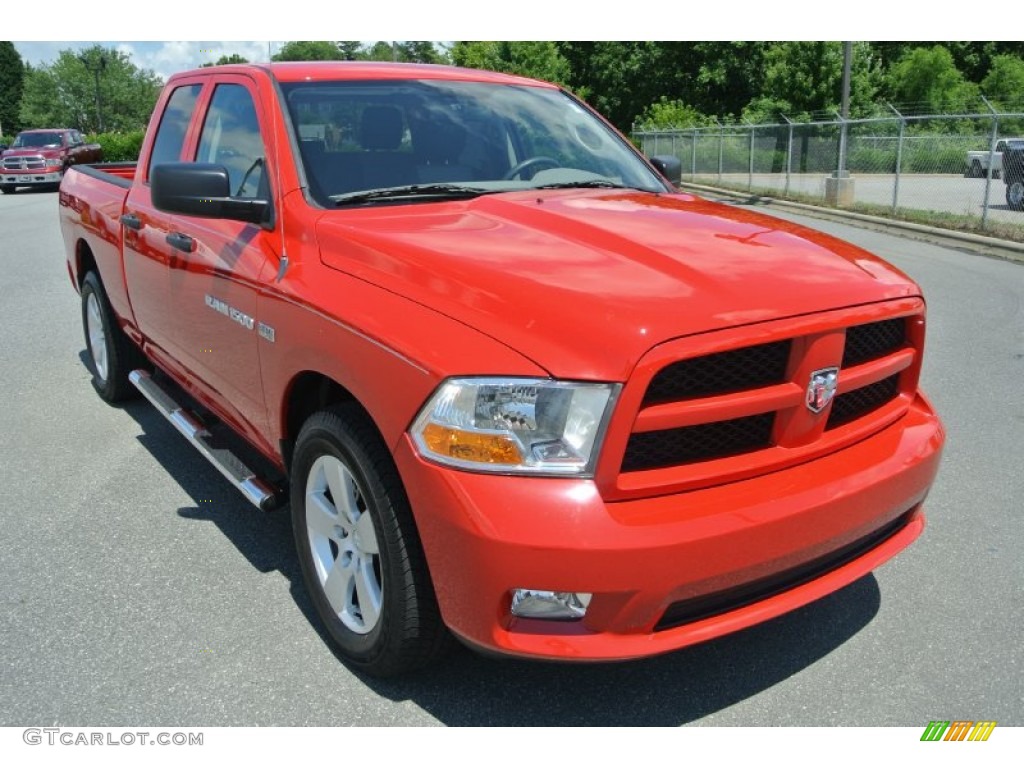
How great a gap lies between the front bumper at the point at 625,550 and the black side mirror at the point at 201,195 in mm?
1309

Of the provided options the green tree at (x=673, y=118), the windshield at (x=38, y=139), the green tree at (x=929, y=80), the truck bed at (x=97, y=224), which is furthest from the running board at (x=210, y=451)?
the green tree at (x=929, y=80)

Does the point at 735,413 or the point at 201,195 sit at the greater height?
the point at 201,195

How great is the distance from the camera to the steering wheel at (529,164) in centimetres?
379

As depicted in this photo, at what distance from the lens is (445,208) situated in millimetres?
3312

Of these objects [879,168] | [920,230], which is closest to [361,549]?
[920,230]

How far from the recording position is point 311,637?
3150 millimetres

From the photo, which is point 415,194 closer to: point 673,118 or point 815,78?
point 673,118

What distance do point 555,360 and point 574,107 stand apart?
105 inches

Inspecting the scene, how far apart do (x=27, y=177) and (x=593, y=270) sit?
29.0 metres

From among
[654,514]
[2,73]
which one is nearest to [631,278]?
[654,514]

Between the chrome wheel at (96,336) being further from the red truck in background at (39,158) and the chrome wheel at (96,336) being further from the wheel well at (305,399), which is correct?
the red truck in background at (39,158)

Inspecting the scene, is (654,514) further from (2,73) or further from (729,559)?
(2,73)

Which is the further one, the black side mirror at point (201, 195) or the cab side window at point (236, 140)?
the cab side window at point (236, 140)
